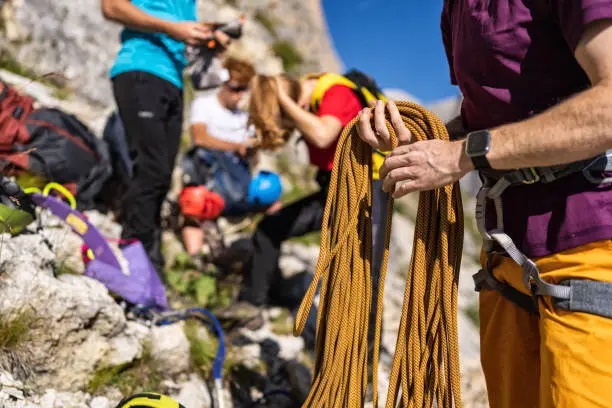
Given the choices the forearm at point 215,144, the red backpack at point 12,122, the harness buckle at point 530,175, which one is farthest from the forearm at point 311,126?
the forearm at point 215,144

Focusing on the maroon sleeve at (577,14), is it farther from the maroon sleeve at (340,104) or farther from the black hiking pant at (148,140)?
the black hiking pant at (148,140)

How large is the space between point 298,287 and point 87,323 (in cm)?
219

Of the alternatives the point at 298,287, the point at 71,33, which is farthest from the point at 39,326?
the point at 71,33

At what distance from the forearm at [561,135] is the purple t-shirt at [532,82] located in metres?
0.19

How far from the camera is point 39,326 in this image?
2371 mm

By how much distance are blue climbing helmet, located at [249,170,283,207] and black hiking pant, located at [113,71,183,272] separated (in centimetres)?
176

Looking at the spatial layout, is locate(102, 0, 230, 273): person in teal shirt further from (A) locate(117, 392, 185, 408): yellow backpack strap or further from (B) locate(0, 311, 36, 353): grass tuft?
(A) locate(117, 392, 185, 408): yellow backpack strap

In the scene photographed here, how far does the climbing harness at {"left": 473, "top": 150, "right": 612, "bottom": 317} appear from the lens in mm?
1428

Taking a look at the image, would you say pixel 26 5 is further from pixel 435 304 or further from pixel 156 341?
pixel 435 304

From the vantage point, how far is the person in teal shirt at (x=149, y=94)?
3375 mm

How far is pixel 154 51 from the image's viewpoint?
3502mm

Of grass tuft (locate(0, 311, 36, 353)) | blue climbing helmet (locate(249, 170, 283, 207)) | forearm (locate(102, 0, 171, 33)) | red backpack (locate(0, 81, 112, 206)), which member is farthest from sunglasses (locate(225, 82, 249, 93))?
grass tuft (locate(0, 311, 36, 353))

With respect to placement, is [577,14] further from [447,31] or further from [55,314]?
[55,314]

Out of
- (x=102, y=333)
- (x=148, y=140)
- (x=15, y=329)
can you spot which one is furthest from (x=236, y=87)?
(x=15, y=329)
